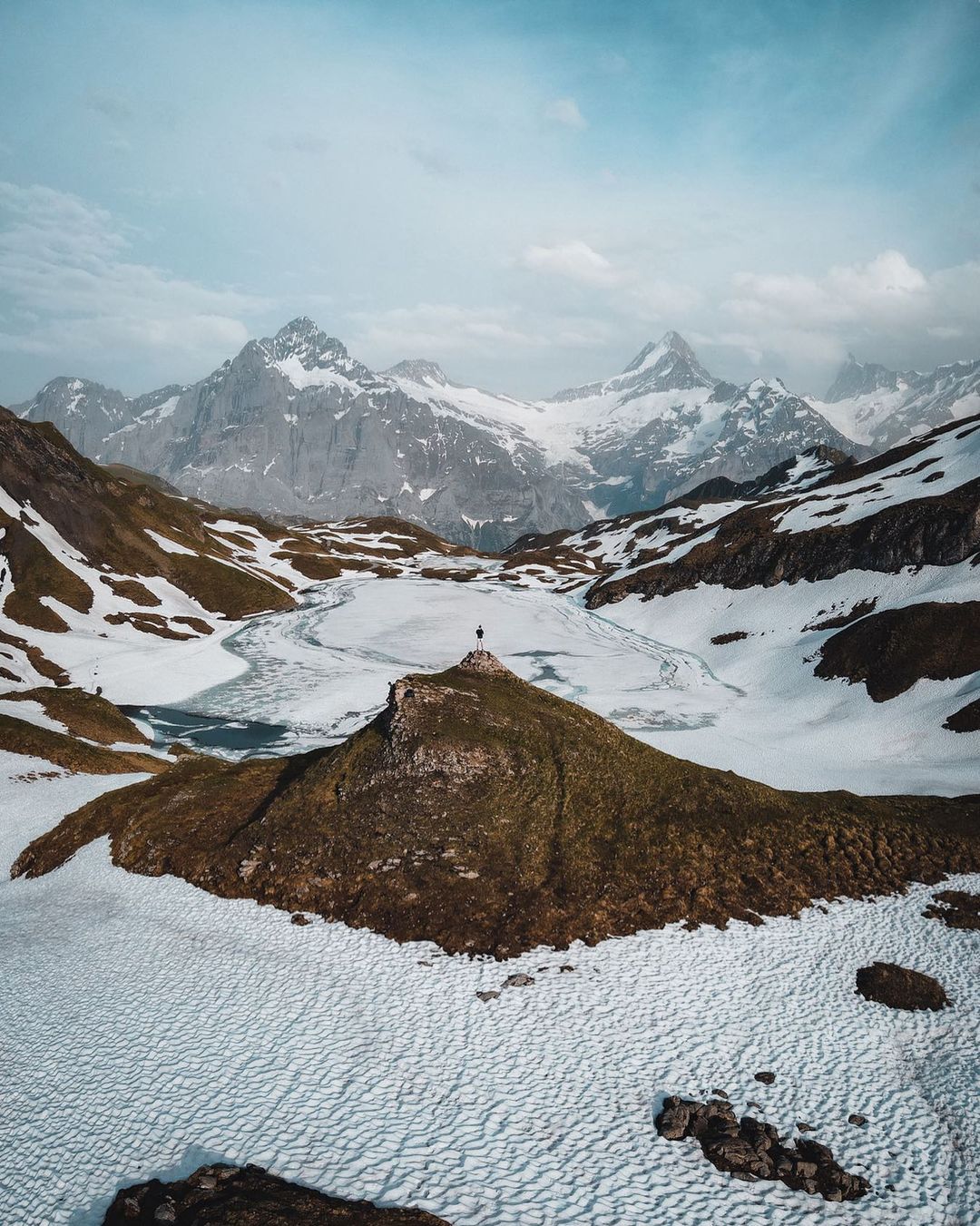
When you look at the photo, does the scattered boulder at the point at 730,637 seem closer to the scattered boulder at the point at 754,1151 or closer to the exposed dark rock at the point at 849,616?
the exposed dark rock at the point at 849,616

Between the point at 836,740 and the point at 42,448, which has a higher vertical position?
the point at 42,448

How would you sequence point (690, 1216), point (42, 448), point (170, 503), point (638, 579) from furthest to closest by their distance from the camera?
1. point (170, 503)
2. point (638, 579)
3. point (42, 448)
4. point (690, 1216)

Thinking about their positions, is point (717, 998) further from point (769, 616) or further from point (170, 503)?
point (170, 503)

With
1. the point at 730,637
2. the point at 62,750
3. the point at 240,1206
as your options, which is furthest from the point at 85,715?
the point at 730,637

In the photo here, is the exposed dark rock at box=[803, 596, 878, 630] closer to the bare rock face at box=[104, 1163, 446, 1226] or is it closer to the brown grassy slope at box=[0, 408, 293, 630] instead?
the bare rock face at box=[104, 1163, 446, 1226]

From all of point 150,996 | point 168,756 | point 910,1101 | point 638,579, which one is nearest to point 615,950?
point 910,1101

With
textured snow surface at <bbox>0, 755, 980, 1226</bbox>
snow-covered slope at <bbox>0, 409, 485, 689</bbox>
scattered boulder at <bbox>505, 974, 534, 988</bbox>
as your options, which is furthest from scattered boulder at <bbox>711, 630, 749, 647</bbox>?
scattered boulder at <bbox>505, 974, 534, 988</bbox>

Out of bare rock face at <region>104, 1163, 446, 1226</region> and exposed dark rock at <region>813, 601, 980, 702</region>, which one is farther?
Result: exposed dark rock at <region>813, 601, 980, 702</region>
